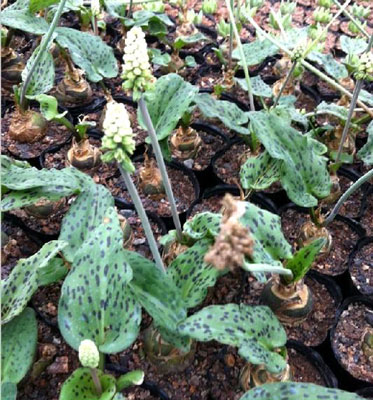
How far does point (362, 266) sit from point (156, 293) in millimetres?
671

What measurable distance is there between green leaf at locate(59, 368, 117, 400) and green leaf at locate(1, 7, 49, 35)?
1.09 meters

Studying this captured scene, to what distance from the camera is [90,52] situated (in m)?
1.57

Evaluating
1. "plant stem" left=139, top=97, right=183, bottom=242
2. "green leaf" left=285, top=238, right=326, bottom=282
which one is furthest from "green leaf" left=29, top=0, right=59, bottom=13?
"green leaf" left=285, top=238, right=326, bottom=282

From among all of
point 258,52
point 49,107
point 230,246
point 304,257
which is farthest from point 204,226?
point 258,52

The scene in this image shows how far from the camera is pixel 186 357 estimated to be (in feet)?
3.56

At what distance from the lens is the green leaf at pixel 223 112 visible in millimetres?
1342

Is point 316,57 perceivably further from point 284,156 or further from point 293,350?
point 293,350

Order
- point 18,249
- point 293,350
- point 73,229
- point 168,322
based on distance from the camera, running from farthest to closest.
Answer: point 18,249, point 293,350, point 73,229, point 168,322

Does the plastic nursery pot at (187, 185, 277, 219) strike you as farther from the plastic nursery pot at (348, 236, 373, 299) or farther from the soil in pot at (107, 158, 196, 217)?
the plastic nursery pot at (348, 236, 373, 299)

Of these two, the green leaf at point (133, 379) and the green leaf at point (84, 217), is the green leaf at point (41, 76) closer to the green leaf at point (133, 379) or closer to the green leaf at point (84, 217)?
the green leaf at point (84, 217)

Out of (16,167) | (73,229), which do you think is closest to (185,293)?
(73,229)

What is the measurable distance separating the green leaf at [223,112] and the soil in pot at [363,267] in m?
0.45

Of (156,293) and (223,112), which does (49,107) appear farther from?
(156,293)

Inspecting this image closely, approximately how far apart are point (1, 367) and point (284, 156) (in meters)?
0.75
